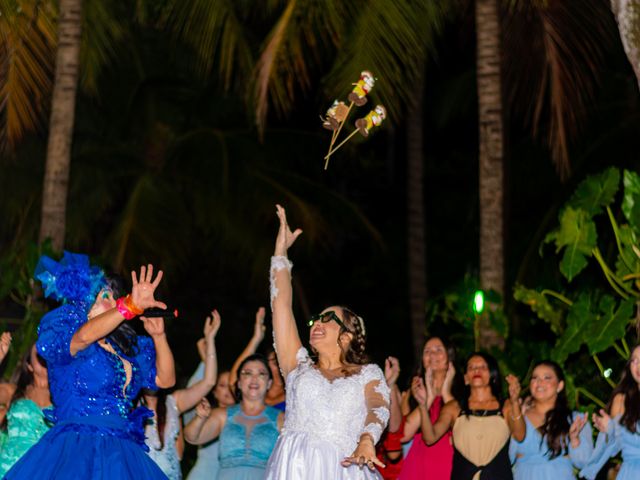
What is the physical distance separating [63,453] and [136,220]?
41.8ft

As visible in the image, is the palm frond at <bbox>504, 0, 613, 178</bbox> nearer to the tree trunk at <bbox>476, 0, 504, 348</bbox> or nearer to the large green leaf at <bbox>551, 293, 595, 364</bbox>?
the tree trunk at <bbox>476, 0, 504, 348</bbox>

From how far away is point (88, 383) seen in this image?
7.59 m

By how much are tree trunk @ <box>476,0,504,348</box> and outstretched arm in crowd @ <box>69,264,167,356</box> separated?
702cm

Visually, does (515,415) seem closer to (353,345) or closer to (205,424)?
(205,424)

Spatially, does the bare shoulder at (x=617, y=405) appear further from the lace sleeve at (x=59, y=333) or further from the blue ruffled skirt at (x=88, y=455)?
the lace sleeve at (x=59, y=333)

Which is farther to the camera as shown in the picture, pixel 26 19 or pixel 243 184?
pixel 243 184

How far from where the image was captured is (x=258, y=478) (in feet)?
34.4

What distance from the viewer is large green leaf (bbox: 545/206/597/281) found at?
1248 centimetres

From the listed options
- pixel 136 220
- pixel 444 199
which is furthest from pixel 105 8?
pixel 444 199

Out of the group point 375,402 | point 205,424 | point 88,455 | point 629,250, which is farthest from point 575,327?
point 88,455

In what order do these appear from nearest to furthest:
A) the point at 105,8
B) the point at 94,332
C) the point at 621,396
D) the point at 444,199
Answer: the point at 94,332 < the point at 621,396 < the point at 105,8 < the point at 444,199

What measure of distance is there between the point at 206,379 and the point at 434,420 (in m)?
1.87

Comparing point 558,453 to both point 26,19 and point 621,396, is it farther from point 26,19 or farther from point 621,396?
point 26,19

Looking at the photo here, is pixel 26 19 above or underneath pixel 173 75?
underneath
